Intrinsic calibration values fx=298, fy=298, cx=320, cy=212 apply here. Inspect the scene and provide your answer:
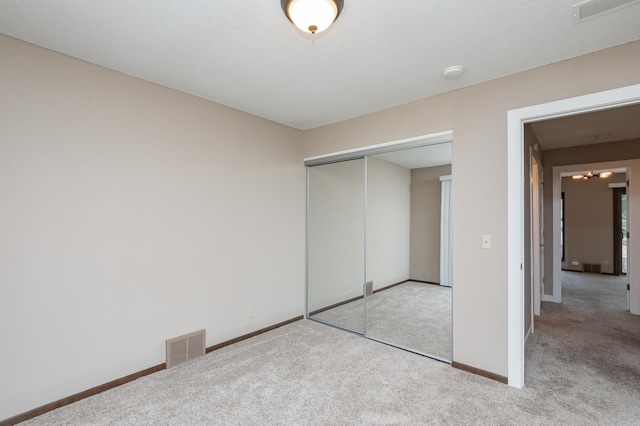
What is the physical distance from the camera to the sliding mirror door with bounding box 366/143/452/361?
3.45 meters

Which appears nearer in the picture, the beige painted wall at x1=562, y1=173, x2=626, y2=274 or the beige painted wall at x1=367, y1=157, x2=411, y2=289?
the beige painted wall at x1=367, y1=157, x2=411, y2=289

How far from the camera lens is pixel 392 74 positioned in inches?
98.1

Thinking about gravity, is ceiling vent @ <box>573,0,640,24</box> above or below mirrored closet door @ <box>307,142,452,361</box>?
above

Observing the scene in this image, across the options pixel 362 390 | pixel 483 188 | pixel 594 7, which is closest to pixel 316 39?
pixel 594 7

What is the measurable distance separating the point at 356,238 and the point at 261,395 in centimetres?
221

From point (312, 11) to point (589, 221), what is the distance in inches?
356

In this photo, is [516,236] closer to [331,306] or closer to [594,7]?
[594,7]

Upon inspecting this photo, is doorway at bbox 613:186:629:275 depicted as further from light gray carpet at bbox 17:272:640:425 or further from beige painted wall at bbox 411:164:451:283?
beige painted wall at bbox 411:164:451:283

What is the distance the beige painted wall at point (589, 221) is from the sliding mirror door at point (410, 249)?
609cm

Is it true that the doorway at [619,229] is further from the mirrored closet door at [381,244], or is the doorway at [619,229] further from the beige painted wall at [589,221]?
the mirrored closet door at [381,244]

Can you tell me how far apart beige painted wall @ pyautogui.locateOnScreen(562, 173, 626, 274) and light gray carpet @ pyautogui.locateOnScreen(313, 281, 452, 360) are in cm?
609

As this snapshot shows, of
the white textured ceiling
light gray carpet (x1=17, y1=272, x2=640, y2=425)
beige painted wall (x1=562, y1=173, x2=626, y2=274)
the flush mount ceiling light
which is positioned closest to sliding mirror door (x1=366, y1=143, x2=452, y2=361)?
light gray carpet (x1=17, y1=272, x2=640, y2=425)

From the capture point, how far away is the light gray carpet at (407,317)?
3.24 m

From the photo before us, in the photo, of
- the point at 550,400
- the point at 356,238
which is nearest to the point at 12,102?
the point at 356,238
